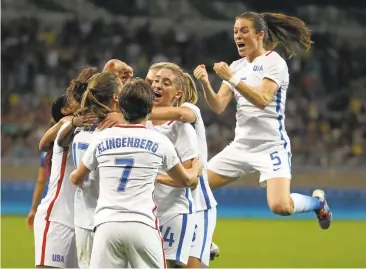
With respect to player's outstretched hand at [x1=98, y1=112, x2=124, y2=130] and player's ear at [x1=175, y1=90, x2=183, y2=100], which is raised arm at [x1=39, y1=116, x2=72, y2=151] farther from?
player's ear at [x1=175, y1=90, x2=183, y2=100]

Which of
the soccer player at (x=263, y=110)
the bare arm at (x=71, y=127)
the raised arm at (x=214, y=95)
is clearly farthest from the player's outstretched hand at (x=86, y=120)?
the soccer player at (x=263, y=110)

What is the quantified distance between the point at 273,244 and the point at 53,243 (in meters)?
6.48

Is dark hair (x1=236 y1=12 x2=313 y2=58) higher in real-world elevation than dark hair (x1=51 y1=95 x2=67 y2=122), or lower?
higher

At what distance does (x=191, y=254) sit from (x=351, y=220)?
30.3ft

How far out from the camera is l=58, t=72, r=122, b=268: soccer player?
5.00 m

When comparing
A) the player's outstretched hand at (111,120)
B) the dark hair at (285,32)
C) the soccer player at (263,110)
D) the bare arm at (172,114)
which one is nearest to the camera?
the player's outstretched hand at (111,120)

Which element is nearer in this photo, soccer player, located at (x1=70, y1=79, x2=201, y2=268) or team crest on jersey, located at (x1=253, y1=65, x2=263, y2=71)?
soccer player, located at (x1=70, y1=79, x2=201, y2=268)

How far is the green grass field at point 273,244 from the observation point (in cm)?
948

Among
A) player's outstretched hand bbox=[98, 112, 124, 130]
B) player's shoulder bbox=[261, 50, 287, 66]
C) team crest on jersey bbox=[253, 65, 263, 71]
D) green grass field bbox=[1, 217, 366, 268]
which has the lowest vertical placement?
green grass field bbox=[1, 217, 366, 268]

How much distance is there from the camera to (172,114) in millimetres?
5324

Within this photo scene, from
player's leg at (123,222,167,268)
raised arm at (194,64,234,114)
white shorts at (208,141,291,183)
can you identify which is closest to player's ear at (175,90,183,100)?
raised arm at (194,64,234,114)

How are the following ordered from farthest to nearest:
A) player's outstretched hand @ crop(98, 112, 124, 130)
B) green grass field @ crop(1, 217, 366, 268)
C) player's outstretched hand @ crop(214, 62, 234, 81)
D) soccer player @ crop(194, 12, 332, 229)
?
green grass field @ crop(1, 217, 366, 268)
soccer player @ crop(194, 12, 332, 229)
player's outstretched hand @ crop(214, 62, 234, 81)
player's outstretched hand @ crop(98, 112, 124, 130)

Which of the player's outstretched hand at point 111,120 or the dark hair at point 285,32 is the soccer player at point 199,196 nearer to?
the player's outstretched hand at point 111,120

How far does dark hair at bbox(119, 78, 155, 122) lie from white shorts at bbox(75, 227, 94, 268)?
2.76ft
